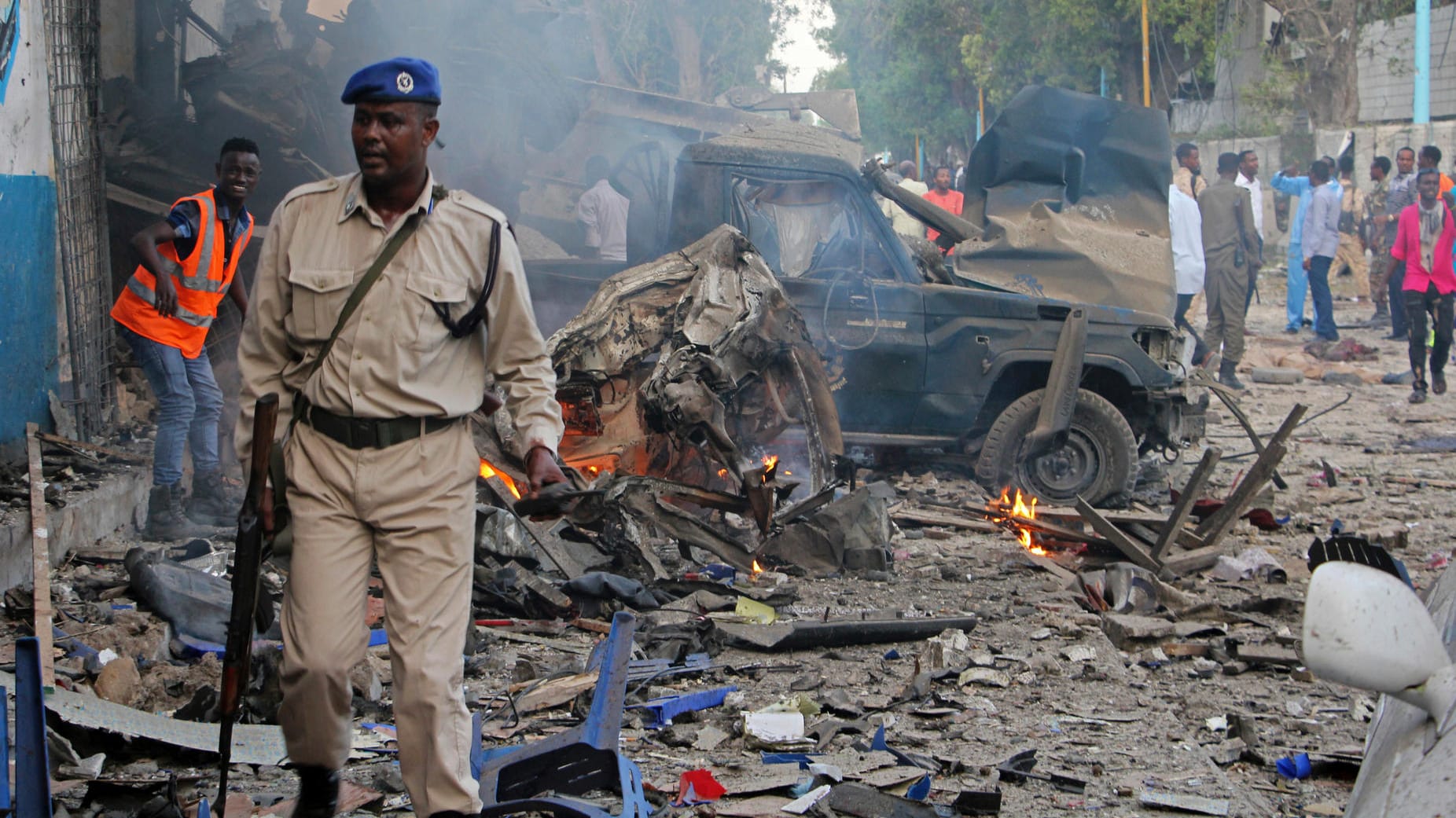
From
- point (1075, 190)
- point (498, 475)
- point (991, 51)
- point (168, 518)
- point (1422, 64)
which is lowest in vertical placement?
point (168, 518)

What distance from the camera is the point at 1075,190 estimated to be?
30.5 feet

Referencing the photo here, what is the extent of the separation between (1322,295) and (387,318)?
1498 cm

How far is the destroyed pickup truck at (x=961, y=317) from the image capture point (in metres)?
7.96

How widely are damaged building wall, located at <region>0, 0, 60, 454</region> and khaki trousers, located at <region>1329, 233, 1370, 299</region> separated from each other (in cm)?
1824

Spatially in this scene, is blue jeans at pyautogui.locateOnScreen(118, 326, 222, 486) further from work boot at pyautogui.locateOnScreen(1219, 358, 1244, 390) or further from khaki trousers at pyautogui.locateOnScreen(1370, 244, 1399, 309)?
khaki trousers at pyautogui.locateOnScreen(1370, 244, 1399, 309)

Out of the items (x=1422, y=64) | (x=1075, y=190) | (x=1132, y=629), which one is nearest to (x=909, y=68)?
(x=1422, y=64)

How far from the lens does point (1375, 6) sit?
2503 cm

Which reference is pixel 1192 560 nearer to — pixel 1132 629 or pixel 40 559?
pixel 1132 629

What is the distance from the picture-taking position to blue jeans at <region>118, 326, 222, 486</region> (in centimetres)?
597

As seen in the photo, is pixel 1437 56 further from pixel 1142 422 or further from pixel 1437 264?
pixel 1142 422

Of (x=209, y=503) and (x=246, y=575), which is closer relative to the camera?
(x=246, y=575)

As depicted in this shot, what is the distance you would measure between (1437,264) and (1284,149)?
15.1m

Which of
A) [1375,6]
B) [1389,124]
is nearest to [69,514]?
[1389,124]

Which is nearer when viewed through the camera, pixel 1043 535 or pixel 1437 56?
pixel 1043 535
